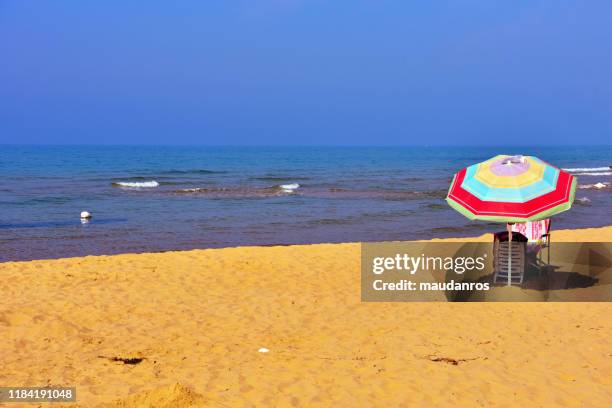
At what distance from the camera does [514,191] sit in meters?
8.03

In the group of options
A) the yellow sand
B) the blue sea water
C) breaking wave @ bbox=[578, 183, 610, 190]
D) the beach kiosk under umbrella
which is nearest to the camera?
the yellow sand

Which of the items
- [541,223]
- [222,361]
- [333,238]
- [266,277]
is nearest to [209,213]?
[333,238]

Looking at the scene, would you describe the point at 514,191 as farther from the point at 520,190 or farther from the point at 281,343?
the point at 281,343

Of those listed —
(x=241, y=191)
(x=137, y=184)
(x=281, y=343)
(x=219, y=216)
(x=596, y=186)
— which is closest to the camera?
(x=281, y=343)

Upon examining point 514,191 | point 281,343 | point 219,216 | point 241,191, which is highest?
point 514,191

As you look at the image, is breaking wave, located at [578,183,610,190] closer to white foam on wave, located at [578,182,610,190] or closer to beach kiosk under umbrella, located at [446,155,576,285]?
white foam on wave, located at [578,182,610,190]

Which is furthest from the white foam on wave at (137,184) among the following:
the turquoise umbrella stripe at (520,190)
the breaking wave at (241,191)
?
the turquoise umbrella stripe at (520,190)

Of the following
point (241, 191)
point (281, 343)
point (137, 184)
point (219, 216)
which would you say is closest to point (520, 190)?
point (281, 343)

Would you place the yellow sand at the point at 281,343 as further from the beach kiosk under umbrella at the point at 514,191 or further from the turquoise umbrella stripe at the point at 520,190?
the turquoise umbrella stripe at the point at 520,190

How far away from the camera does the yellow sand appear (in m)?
5.38

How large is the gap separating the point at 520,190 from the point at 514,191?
80 millimetres

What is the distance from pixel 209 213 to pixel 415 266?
44.3 feet

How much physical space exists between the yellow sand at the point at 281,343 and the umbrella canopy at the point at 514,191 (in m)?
1.44

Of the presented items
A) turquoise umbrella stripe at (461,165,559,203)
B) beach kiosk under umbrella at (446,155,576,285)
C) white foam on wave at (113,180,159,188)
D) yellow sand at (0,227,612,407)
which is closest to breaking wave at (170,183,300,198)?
white foam on wave at (113,180,159,188)
